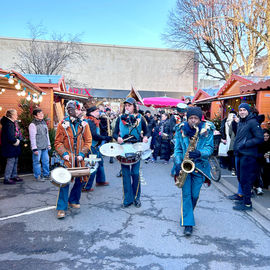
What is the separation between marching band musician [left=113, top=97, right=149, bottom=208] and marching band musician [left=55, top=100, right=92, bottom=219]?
0.70 metres

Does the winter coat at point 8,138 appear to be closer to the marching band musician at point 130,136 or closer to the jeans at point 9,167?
the jeans at point 9,167

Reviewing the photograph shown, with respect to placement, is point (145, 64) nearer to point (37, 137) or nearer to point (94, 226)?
point (37, 137)

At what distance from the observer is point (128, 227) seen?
4.11 m

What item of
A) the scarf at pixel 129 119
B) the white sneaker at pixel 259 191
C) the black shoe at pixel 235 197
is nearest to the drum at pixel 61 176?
the scarf at pixel 129 119

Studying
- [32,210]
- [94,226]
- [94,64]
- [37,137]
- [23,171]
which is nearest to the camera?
[94,226]

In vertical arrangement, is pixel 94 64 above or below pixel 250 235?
above

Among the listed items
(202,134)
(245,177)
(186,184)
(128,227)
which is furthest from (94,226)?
(245,177)

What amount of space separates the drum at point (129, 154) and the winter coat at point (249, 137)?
6.43ft

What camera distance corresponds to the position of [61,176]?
4152 mm

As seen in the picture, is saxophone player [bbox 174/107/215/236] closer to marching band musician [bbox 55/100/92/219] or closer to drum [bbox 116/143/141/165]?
drum [bbox 116/143/141/165]

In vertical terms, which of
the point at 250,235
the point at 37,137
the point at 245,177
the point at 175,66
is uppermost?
the point at 175,66

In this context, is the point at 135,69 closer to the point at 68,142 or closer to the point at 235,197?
the point at 235,197

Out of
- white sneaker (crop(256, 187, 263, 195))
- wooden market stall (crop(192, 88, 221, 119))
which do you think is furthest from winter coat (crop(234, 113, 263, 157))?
wooden market stall (crop(192, 88, 221, 119))

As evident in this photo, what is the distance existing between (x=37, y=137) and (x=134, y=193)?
3.31 meters
